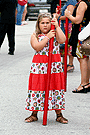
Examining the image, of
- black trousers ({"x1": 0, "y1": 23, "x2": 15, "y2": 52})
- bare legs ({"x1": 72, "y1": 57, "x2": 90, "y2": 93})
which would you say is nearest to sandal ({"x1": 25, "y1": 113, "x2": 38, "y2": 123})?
bare legs ({"x1": 72, "y1": 57, "x2": 90, "y2": 93})

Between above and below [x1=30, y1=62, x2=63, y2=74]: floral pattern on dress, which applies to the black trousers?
above

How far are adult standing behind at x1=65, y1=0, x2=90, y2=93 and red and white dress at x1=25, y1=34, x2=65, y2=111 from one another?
1761mm

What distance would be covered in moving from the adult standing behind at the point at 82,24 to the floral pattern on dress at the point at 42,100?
1.88m

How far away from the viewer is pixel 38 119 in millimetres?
4801

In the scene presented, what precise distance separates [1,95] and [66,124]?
69.1 inches

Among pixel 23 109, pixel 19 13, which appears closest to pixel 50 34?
pixel 23 109

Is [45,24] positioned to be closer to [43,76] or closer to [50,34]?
[50,34]

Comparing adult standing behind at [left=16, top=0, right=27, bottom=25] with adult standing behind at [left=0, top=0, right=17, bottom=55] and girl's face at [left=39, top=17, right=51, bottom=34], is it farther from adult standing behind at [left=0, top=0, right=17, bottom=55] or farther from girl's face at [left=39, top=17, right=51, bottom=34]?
girl's face at [left=39, top=17, right=51, bottom=34]

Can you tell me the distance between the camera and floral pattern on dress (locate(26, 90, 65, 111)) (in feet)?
14.9

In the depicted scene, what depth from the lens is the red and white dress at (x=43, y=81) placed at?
14.8ft

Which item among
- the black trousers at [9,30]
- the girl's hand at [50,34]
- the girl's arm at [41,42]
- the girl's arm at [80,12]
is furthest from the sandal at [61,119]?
the black trousers at [9,30]

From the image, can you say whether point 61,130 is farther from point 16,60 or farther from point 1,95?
point 16,60

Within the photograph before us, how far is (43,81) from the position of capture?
4.50 meters

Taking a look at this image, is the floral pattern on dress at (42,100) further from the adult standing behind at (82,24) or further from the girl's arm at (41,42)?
the adult standing behind at (82,24)
